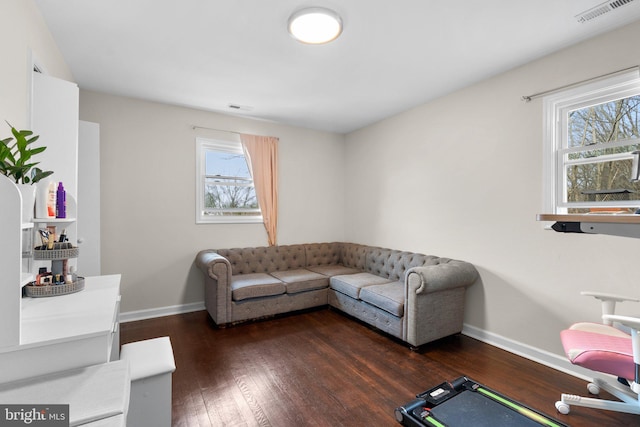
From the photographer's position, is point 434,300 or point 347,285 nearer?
point 434,300

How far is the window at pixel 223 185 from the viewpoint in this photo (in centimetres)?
384

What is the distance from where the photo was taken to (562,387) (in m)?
2.11

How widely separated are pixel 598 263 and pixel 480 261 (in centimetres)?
90

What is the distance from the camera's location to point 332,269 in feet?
13.8

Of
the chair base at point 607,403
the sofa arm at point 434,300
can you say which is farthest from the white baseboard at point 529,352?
the chair base at point 607,403

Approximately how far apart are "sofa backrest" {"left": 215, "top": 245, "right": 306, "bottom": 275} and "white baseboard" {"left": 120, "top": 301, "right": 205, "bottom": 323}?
2.12 ft

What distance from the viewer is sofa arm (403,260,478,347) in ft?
8.60

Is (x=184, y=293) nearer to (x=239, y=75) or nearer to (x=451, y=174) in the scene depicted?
(x=239, y=75)

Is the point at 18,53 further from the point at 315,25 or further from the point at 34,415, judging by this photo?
the point at 34,415

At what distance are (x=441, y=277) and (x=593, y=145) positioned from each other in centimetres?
160

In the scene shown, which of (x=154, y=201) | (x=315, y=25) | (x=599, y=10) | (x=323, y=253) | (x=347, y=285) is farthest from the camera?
(x=323, y=253)

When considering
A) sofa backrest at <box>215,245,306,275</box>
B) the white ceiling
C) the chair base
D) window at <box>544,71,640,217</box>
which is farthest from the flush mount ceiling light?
the chair base

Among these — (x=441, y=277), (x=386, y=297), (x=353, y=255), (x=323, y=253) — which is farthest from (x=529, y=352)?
(x=323, y=253)

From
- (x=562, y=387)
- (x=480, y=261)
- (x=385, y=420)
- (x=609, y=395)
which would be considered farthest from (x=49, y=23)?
(x=609, y=395)
